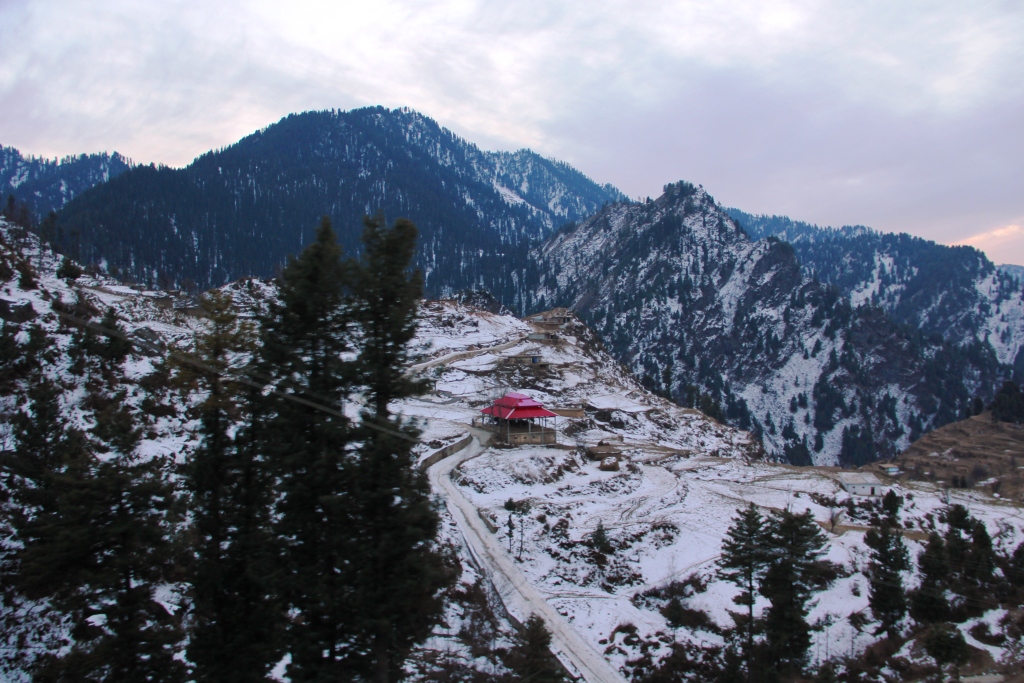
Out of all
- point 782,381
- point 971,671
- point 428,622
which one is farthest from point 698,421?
point 782,381

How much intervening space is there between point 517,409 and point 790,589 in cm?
2585

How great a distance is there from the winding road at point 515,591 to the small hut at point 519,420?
27.2 ft

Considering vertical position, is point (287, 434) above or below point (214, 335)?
A: below

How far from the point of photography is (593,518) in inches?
1169

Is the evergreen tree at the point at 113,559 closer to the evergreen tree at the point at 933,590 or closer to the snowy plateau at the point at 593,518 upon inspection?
the snowy plateau at the point at 593,518

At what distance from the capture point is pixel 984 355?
18088 centimetres

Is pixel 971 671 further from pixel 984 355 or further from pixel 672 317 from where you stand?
pixel 984 355

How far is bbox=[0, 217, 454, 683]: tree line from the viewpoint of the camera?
8547 millimetres

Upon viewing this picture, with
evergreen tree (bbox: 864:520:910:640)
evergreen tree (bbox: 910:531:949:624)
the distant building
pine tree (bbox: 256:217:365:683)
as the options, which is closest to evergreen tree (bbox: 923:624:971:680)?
evergreen tree (bbox: 864:520:910:640)

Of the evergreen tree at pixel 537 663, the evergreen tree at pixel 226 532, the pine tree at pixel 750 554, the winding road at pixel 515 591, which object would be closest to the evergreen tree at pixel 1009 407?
the winding road at pixel 515 591

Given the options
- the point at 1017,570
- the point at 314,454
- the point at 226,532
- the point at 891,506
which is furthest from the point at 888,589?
the point at 226,532

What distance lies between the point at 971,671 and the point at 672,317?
17072 centimetres

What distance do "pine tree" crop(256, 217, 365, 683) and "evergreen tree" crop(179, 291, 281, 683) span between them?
0.48 m

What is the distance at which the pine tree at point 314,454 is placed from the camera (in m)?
8.52
